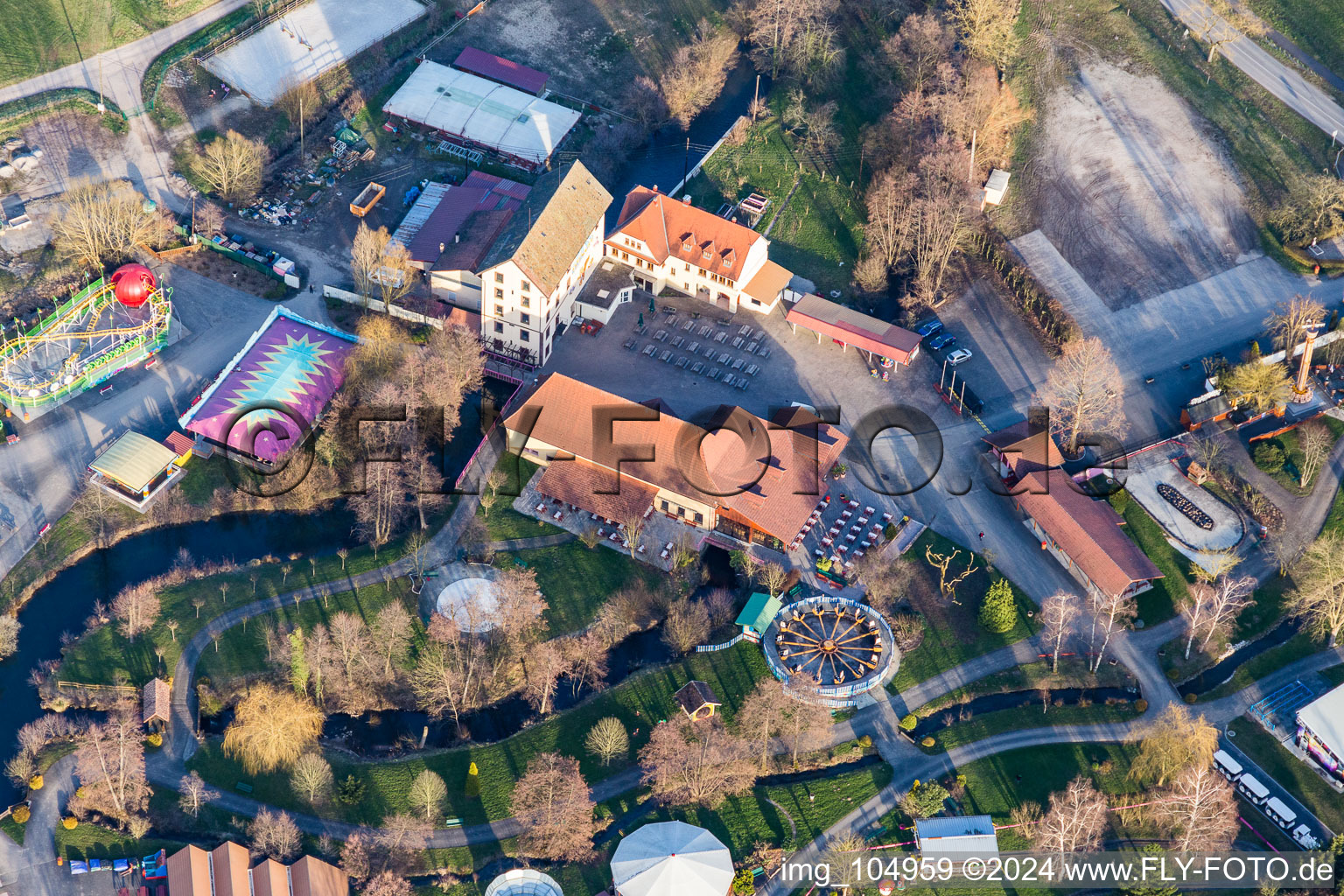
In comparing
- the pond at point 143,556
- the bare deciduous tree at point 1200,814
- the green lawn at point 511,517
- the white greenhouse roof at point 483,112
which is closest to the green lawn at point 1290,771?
the bare deciduous tree at point 1200,814

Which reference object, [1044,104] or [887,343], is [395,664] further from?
[1044,104]

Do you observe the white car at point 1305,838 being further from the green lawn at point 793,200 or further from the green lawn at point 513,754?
the green lawn at point 793,200

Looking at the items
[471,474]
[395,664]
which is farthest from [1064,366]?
[395,664]

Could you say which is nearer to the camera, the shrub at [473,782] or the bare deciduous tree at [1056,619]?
the shrub at [473,782]

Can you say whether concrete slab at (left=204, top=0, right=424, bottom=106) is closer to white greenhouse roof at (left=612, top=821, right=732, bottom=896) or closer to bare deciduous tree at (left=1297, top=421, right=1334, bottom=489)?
white greenhouse roof at (left=612, top=821, right=732, bottom=896)

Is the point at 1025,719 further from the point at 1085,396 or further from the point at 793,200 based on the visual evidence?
the point at 793,200

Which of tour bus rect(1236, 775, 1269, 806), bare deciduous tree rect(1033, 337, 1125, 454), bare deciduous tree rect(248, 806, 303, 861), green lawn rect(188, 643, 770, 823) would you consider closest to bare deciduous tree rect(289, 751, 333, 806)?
green lawn rect(188, 643, 770, 823)

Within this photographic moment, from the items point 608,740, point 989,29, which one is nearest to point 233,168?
point 608,740
